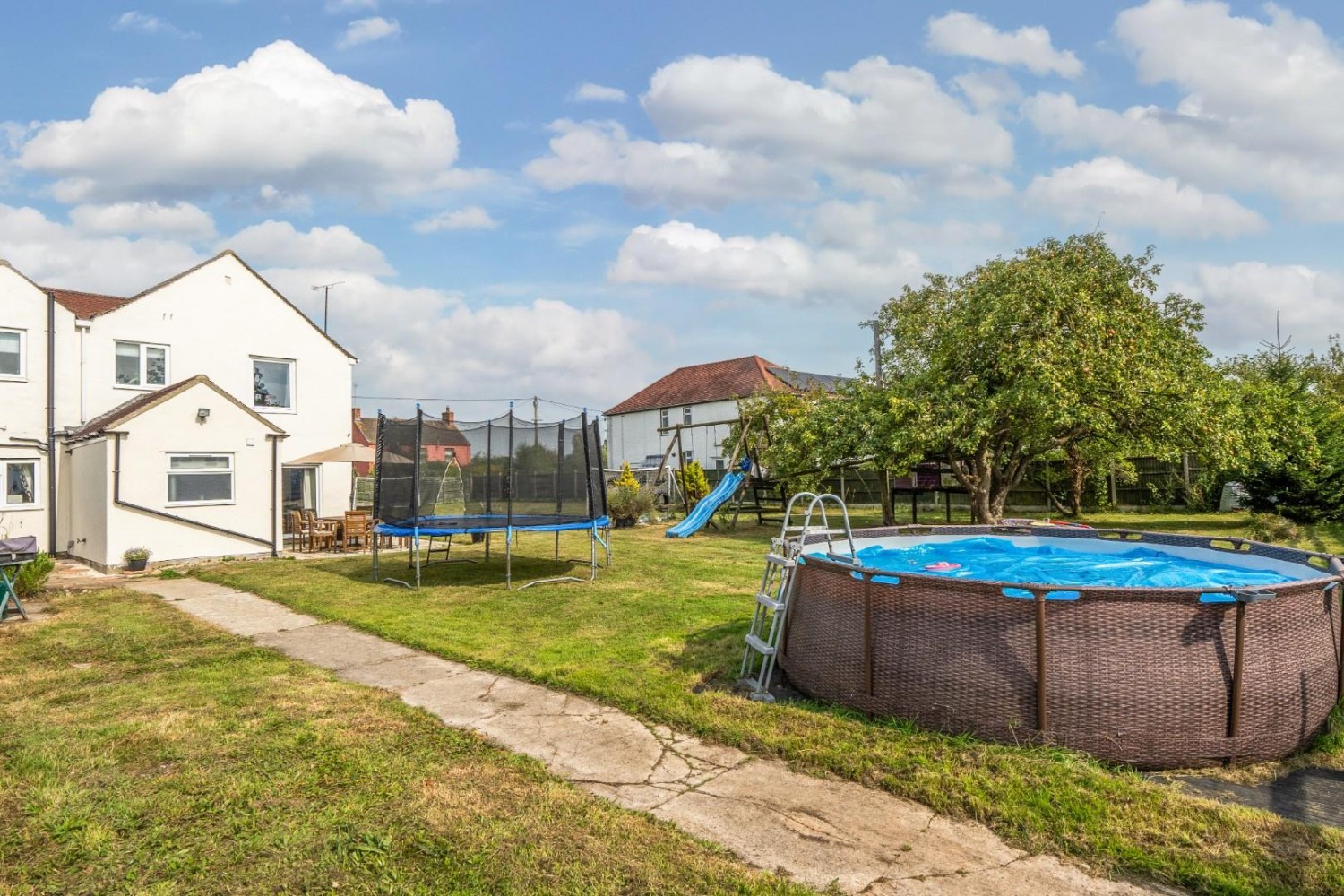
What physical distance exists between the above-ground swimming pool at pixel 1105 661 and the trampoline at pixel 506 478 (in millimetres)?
6782

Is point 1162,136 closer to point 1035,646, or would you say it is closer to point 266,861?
point 1035,646

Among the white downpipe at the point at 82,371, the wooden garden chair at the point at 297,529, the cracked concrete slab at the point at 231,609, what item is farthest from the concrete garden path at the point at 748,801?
the white downpipe at the point at 82,371

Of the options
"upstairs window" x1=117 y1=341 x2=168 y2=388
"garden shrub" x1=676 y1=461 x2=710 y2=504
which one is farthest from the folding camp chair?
"garden shrub" x1=676 y1=461 x2=710 y2=504

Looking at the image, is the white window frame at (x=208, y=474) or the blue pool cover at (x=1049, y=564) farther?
the white window frame at (x=208, y=474)

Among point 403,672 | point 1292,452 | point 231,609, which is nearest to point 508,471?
point 231,609

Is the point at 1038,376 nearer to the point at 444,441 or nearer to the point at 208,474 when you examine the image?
the point at 444,441

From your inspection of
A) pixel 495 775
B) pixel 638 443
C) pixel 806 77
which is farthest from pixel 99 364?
pixel 638 443

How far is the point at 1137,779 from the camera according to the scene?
3.84m

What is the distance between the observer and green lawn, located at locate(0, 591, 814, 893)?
3.05m

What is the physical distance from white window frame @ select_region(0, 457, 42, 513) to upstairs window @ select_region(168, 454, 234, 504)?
315 centimetres

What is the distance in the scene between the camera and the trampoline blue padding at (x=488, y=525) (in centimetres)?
1060

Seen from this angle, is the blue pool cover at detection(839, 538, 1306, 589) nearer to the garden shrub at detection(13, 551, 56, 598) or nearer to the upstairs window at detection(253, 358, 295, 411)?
the garden shrub at detection(13, 551, 56, 598)

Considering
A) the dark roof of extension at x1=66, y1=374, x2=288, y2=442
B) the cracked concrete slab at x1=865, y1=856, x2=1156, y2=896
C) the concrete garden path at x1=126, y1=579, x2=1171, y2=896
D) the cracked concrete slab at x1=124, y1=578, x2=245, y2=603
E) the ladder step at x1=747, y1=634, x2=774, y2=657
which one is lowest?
the cracked concrete slab at x1=124, y1=578, x2=245, y2=603

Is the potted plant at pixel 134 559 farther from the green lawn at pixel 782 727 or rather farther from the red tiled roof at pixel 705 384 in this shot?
the red tiled roof at pixel 705 384
